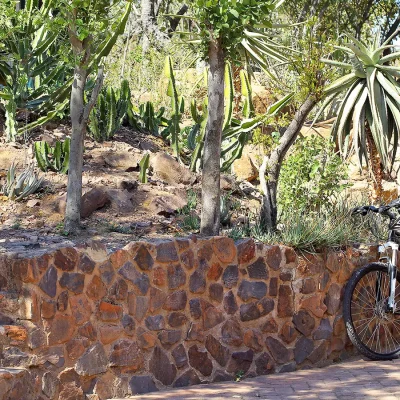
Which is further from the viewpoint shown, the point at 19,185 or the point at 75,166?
the point at 19,185

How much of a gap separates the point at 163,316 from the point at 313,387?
4.76 feet

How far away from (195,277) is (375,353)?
2077 millimetres

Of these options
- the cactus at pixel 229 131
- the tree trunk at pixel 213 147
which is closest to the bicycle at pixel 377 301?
the tree trunk at pixel 213 147

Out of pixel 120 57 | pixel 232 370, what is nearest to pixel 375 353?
pixel 232 370

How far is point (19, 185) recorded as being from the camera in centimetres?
877

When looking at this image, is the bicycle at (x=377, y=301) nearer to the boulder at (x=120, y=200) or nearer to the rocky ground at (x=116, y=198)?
the rocky ground at (x=116, y=198)

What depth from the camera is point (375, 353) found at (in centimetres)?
779

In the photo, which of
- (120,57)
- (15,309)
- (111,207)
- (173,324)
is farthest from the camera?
(120,57)

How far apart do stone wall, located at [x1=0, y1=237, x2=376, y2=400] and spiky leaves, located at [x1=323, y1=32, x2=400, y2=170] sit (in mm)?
2337

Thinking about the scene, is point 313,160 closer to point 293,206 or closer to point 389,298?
point 293,206

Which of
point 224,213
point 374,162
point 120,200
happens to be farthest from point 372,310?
point 374,162

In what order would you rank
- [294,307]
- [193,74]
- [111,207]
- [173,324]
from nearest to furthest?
1. [173,324]
2. [294,307]
3. [111,207]
4. [193,74]

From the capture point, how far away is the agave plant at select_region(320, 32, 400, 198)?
33.2ft

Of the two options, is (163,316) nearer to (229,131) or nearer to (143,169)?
(143,169)
